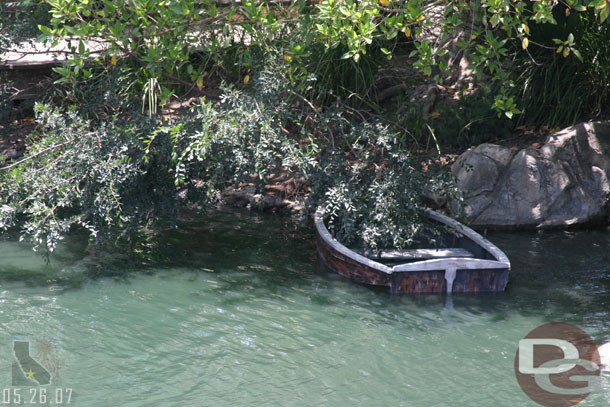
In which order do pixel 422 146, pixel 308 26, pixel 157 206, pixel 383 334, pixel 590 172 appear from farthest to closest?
pixel 422 146 → pixel 590 172 → pixel 157 206 → pixel 308 26 → pixel 383 334

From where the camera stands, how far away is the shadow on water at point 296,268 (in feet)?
21.5

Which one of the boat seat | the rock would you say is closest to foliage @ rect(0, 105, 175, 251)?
the boat seat

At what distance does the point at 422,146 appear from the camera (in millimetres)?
10703

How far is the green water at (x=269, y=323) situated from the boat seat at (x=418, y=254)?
585 millimetres

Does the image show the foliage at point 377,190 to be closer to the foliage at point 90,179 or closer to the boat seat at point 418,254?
the boat seat at point 418,254

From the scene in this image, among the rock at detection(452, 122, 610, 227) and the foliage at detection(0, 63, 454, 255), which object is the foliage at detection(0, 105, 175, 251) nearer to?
the foliage at detection(0, 63, 454, 255)

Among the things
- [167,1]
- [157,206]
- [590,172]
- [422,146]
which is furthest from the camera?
[422,146]

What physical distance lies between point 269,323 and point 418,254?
212 cm

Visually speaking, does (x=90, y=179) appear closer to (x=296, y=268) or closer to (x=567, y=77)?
(x=296, y=268)

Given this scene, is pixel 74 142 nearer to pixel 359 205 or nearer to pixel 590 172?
pixel 359 205

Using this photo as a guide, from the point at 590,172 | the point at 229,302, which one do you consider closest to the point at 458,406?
the point at 229,302

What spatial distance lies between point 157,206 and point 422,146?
500 centimetres

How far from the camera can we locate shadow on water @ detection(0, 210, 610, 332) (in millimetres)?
6551


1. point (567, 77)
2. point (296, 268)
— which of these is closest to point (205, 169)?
point (296, 268)
